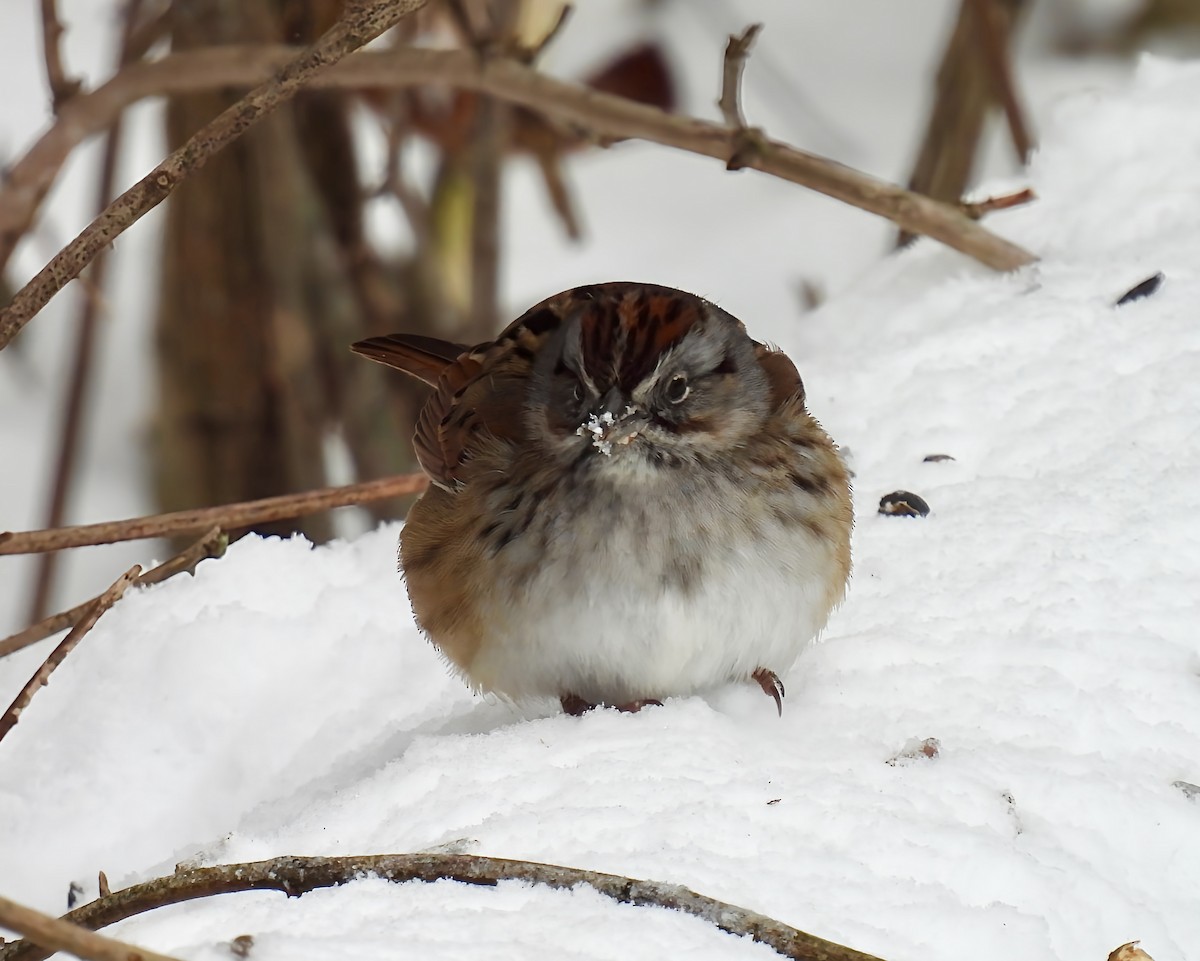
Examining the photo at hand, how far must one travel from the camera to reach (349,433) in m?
4.39

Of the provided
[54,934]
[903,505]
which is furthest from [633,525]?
[54,934]

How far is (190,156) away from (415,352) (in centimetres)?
108

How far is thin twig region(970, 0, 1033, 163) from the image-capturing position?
4.06m

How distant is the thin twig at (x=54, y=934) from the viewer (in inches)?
49.8

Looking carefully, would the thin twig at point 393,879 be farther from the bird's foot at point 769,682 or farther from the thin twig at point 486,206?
the thin twig at point 486,206

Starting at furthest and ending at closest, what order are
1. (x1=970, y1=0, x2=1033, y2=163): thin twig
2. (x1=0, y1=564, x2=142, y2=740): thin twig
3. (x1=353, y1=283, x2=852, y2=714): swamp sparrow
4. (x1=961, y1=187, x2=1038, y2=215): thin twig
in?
(x1=970, y1=0, x2=1033, y2=163): thin twig → (x1=961, y1=187, x2=1038, y2=215): thin twig → (x1=353, y1=283, x2=852, y2=714): swamp sparrow → (x1=0, y1=564, x2=142, y2=740): thin twig

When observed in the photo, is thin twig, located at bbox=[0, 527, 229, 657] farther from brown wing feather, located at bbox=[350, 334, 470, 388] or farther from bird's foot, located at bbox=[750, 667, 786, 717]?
bird's foot, located at bbox=[750, 667, 786, 717]

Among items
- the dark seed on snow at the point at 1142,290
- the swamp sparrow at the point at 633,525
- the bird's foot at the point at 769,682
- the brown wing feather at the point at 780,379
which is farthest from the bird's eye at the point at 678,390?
the dark seed on snow at the point at 1142,290

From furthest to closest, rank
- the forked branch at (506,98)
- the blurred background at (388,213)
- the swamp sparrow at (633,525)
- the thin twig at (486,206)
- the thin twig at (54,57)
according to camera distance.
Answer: the thin twig at (486,206), the blurred background at (388,213), the forked branch at (506,98), the thin twig at (54,57), the swamp sparrow at (633,525)

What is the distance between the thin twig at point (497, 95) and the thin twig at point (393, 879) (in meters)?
1.58

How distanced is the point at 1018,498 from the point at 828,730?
2.11ft

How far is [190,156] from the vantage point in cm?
193

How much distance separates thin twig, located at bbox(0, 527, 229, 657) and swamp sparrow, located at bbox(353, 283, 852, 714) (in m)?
0.29

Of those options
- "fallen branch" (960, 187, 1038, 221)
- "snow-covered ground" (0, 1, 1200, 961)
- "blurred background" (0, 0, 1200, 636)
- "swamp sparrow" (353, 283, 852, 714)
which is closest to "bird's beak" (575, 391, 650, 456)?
"swamp sparrow" (353, 283, 852, 714)
